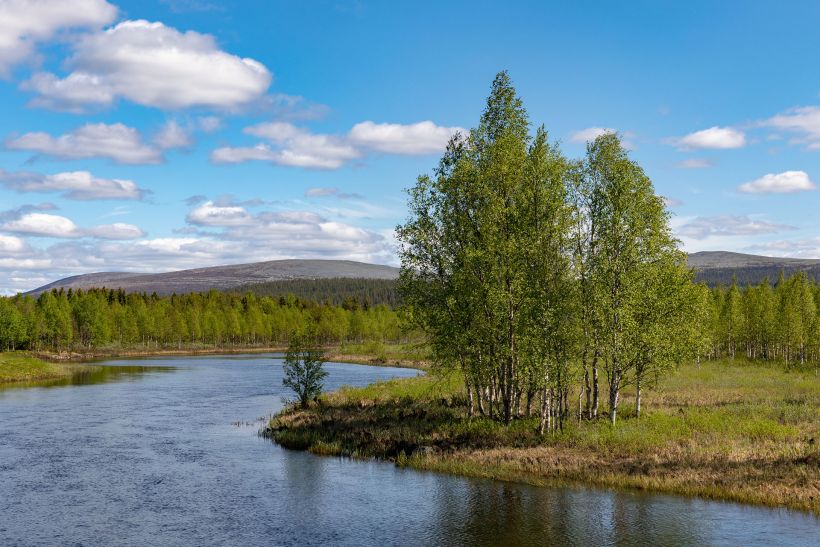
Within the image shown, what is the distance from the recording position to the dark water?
82.4 ft

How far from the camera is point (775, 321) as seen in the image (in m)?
106

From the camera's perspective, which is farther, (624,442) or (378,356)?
(378,356)

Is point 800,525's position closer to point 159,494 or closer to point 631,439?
point 631,439

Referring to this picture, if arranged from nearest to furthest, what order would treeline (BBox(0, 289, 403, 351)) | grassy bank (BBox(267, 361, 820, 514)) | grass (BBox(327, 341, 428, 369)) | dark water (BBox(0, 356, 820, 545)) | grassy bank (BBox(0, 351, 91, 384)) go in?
dark water (BBox(0, 356, 820, 545)), grassy bank (BBox(267, 361, 820, 514)), grassy bank (BBox(0, 351, 91, 384)), grass (BBox(327, 341, 428, 369)), treeline (BBox(0, 289, 403, 351))

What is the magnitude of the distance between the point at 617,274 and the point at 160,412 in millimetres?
43396

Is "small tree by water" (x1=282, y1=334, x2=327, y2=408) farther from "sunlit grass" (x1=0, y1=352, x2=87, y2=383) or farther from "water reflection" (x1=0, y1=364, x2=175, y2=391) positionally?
"sunlit grass" (x1=0, y1=352, x2=87, y2=383)

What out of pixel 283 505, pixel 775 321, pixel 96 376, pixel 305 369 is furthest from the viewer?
pixel 775 321

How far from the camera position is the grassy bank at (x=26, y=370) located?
9422 cm

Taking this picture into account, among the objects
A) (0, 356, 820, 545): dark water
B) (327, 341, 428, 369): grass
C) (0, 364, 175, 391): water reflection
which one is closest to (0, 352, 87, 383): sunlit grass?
(0, 364, 175, 391): water reflection

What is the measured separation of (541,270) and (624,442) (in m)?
11.1

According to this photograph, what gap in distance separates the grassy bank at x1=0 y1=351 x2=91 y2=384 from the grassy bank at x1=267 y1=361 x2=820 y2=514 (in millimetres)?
60582

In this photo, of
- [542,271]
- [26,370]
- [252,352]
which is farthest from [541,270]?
[252,352]

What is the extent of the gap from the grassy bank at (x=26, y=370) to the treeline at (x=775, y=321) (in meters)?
99.5

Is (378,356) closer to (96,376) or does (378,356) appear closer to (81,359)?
(81,359)
